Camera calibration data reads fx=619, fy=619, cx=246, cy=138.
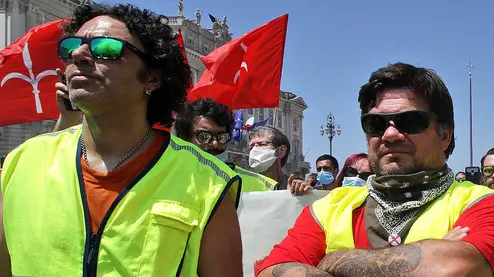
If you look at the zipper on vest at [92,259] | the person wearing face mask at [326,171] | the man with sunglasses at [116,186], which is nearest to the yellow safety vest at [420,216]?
the man with sunglasses at [116,186]

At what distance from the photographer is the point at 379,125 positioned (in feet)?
8.06

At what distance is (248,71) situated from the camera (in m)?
7.84

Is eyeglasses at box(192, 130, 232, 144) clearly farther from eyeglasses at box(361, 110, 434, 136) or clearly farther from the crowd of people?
Answer: eyeglasses at box(361, 110, 434, 136)

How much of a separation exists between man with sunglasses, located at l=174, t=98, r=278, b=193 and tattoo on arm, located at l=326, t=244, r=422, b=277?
236 cm

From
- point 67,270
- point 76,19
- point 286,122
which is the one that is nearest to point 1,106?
point 76,19

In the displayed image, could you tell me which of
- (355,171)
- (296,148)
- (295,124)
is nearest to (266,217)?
(355,171)

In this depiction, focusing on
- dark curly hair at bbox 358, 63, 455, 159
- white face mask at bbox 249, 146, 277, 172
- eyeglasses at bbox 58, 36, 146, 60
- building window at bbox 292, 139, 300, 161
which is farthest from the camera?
building window at bbox 292, 139, 300, 161

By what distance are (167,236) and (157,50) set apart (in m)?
0.79

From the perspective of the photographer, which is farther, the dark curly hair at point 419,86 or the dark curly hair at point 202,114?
the dark curly hair at point 202,114

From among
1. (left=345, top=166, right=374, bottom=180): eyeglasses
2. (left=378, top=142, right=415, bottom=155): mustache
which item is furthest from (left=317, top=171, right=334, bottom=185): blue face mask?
(left=378, top=142, right=415, bottom=155): mustache

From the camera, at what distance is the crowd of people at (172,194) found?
2.19 m

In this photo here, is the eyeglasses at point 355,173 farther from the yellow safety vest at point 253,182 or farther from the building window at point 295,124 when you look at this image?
the building window at point 295,124

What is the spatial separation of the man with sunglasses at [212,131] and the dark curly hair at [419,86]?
213 cm

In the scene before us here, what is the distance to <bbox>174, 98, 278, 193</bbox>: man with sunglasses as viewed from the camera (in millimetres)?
4632
